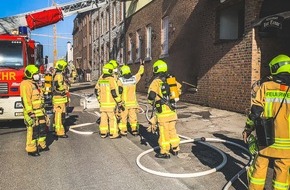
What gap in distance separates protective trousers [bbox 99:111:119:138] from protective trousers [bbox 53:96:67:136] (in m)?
1.07

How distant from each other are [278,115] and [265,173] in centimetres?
70

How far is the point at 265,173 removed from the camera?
3693mm

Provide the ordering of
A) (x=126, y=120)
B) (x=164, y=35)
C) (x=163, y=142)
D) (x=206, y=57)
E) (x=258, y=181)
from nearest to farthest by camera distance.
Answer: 1. (x=258, y=181)
2. (x=163, y=142)
3. (x=126, y=120)
4. (x=206, y=57)
5. (x=164, y=35)

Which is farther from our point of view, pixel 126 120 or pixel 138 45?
pixel 138 45

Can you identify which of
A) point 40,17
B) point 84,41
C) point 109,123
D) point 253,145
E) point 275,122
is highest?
point 84,41

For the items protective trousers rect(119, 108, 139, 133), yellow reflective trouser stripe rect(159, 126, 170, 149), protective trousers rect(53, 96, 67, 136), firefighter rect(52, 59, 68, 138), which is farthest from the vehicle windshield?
yellow reflective trouser stripe rect(159, 126, 170, 149)

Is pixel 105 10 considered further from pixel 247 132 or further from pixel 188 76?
pixel 247 132

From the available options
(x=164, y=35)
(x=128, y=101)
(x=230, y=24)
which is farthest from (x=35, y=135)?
(x=164, y=35)

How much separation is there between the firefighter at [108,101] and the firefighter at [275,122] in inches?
179

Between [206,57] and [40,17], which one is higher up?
[40,17]

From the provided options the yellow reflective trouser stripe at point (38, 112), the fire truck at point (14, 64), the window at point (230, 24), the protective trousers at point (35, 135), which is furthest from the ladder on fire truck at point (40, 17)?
the window at point (230, 24)

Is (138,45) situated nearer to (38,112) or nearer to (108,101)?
(108,101)

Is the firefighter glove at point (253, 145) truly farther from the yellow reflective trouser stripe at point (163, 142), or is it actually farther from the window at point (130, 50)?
the window at point (130, 50)

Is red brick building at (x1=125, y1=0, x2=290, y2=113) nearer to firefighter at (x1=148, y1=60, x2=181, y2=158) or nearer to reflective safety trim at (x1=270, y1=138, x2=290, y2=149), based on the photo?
firefighter at (x1=148, y1=60, x2=181, y2=158)
